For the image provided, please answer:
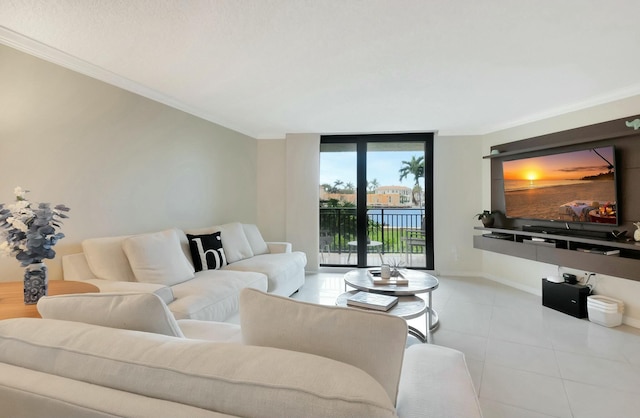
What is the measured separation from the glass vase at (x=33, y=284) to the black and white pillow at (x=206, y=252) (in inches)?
58.4

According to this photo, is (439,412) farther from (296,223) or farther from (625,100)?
(296,223)

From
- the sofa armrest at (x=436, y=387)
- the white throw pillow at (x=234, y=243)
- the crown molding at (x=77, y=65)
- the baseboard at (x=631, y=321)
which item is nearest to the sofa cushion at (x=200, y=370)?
the sofa armrest at (x=436, y=387)

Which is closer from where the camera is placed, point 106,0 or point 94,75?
point 106,0

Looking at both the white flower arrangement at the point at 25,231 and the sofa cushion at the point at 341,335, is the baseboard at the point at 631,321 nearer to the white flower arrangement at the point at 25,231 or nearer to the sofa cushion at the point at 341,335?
the sofa cushion at the point at 341,335

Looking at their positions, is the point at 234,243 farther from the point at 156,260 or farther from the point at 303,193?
the point at 303,193

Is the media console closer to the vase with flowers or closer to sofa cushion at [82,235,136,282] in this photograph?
sofa cushion at [82,235,136,282]

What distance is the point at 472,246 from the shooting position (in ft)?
15.8

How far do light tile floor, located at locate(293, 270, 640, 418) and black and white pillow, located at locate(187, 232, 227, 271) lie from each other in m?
1.17

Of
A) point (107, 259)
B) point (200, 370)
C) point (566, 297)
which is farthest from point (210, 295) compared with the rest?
point (566, 297)

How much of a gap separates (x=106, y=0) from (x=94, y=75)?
1.15 metres

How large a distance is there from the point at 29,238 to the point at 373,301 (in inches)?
85.9

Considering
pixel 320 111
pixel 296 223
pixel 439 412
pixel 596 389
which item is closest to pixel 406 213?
pixel 296 223

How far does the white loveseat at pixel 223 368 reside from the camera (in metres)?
0.64

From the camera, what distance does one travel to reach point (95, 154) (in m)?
2.64
